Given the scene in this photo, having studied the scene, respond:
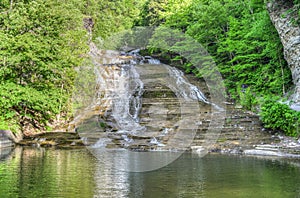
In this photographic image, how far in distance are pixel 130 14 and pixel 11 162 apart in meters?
39.6

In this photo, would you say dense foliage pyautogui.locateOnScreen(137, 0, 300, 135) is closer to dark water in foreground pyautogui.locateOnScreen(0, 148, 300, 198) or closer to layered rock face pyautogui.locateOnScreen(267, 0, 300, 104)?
layered rock face pyautogui.locateOnScreen(267, 0, 300, 104)

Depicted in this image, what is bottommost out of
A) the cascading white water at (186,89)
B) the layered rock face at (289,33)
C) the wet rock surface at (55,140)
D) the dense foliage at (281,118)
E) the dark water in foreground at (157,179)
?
the dark water in foreground at (157,179)

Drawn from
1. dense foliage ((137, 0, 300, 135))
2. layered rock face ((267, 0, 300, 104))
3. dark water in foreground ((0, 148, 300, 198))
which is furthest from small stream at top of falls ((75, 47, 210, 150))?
layered rock face ((267, 0, 300, 104))

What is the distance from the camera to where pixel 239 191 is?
19.8ft

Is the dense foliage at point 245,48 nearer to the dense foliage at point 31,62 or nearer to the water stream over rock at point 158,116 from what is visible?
the water stream over rock at point 158,116

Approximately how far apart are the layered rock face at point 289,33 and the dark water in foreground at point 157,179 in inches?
323

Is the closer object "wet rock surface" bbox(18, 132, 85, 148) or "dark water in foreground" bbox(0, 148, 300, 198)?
"dark water in foreground" bbox(0, 148, 300, 198)

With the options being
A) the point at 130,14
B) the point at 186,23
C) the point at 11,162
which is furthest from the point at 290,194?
the point at 130,14

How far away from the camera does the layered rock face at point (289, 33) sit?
53.8ft

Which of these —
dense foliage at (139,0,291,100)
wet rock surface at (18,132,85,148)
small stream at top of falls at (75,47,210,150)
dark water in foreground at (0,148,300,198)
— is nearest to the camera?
dark water in foreground at (0,148,300,198)

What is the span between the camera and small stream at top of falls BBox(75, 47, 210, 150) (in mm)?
15391

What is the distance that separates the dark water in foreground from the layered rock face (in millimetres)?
8194

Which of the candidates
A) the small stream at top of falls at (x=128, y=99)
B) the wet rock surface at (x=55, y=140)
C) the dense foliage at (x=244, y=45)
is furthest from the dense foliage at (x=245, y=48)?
the wet rock surface at (x=55, y=140)

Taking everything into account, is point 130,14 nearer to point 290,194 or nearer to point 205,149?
point 205,149
